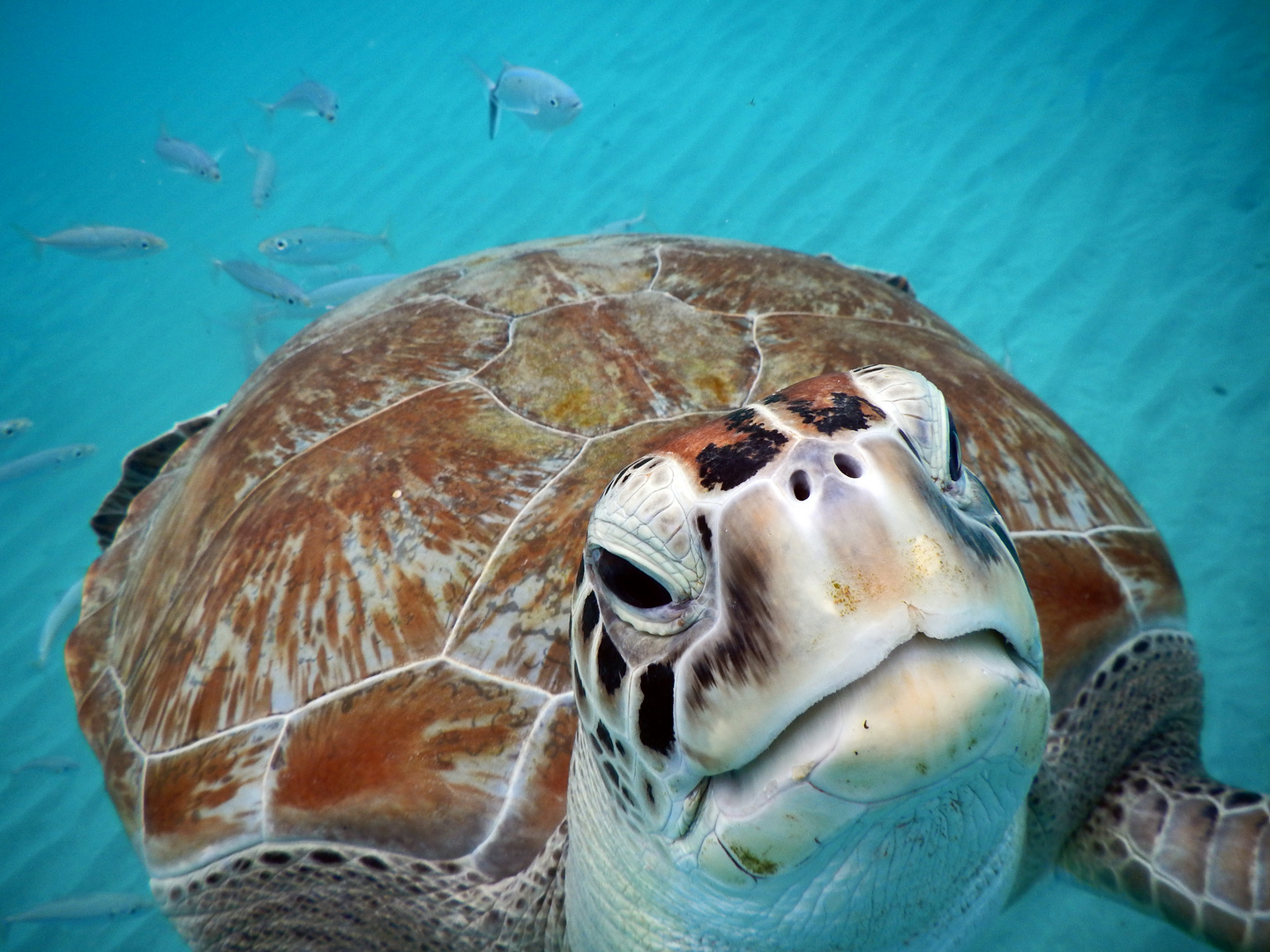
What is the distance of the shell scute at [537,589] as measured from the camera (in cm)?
107

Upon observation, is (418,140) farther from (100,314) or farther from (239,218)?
(100,314)

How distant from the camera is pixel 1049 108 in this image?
518 centimetres

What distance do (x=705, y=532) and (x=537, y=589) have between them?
1.84 ft

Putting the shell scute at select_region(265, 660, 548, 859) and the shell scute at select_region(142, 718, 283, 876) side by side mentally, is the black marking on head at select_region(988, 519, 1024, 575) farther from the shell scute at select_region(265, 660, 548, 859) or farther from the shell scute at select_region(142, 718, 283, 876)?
the shell scute at select_region(142, 718, 283, 876)

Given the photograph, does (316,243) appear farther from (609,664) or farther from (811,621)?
(811,621)

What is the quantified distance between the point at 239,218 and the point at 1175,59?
10674mm

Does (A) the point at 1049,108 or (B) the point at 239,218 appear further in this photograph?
(B) the point at 239,218

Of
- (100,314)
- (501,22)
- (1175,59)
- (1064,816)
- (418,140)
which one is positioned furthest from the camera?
(501,22)

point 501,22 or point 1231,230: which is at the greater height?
point 501,22

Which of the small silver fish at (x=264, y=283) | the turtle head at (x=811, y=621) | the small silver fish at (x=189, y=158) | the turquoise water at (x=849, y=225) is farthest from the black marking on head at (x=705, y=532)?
the small silver fish at (x=189, y=158)

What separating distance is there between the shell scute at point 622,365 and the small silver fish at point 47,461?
3.72 meters

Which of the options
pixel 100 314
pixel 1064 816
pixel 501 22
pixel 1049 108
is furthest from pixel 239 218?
pixel 1064 816

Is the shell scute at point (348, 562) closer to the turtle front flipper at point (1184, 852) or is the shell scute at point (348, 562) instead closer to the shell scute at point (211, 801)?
the shell scute at point (211, 801)

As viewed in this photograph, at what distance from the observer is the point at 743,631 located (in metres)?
0.56
